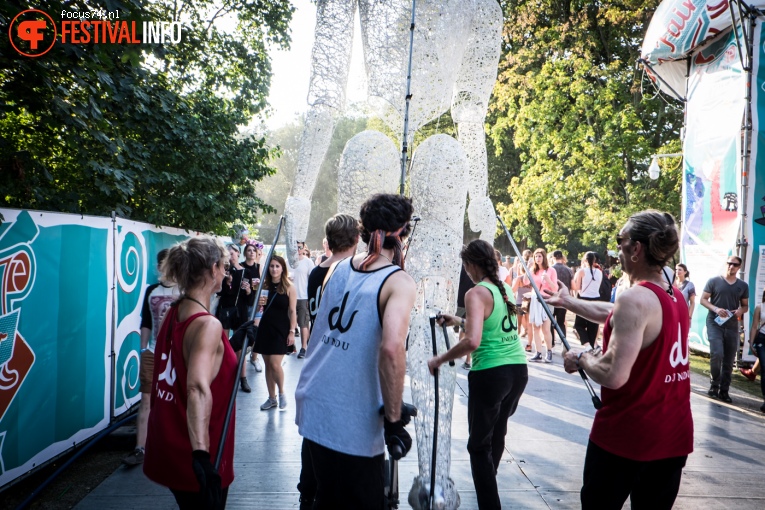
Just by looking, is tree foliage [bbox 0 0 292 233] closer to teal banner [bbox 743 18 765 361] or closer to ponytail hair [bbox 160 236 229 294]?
ponytail hair [bbox 160 236 229 294]

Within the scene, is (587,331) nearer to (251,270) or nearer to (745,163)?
(745,163)

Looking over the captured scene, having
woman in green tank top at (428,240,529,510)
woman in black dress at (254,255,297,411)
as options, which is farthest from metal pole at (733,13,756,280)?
woman in black dress at (254,255,297,411)

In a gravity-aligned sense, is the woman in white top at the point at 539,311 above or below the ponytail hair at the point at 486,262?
below

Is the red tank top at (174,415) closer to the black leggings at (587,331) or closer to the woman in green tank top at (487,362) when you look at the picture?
the woman in green tank top at (487,362)

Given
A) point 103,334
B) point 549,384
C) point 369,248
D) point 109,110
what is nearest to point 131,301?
point 103,334

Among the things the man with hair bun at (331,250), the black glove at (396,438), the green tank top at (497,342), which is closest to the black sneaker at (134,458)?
the man with hair bun at (331,250)

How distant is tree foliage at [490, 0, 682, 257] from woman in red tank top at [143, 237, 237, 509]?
13.0 metres

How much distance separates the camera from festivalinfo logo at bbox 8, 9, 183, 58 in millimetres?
3057

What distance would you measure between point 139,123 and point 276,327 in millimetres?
2806

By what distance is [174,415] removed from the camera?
6.48ft

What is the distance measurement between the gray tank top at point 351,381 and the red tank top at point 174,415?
348 millimetres

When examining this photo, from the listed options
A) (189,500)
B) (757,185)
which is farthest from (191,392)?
(757,185)

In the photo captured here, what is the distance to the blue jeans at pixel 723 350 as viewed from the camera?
5973 mm

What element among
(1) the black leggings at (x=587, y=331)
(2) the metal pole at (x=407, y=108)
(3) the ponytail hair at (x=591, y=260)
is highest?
(2) the metal pole at (x=407, y=108)
